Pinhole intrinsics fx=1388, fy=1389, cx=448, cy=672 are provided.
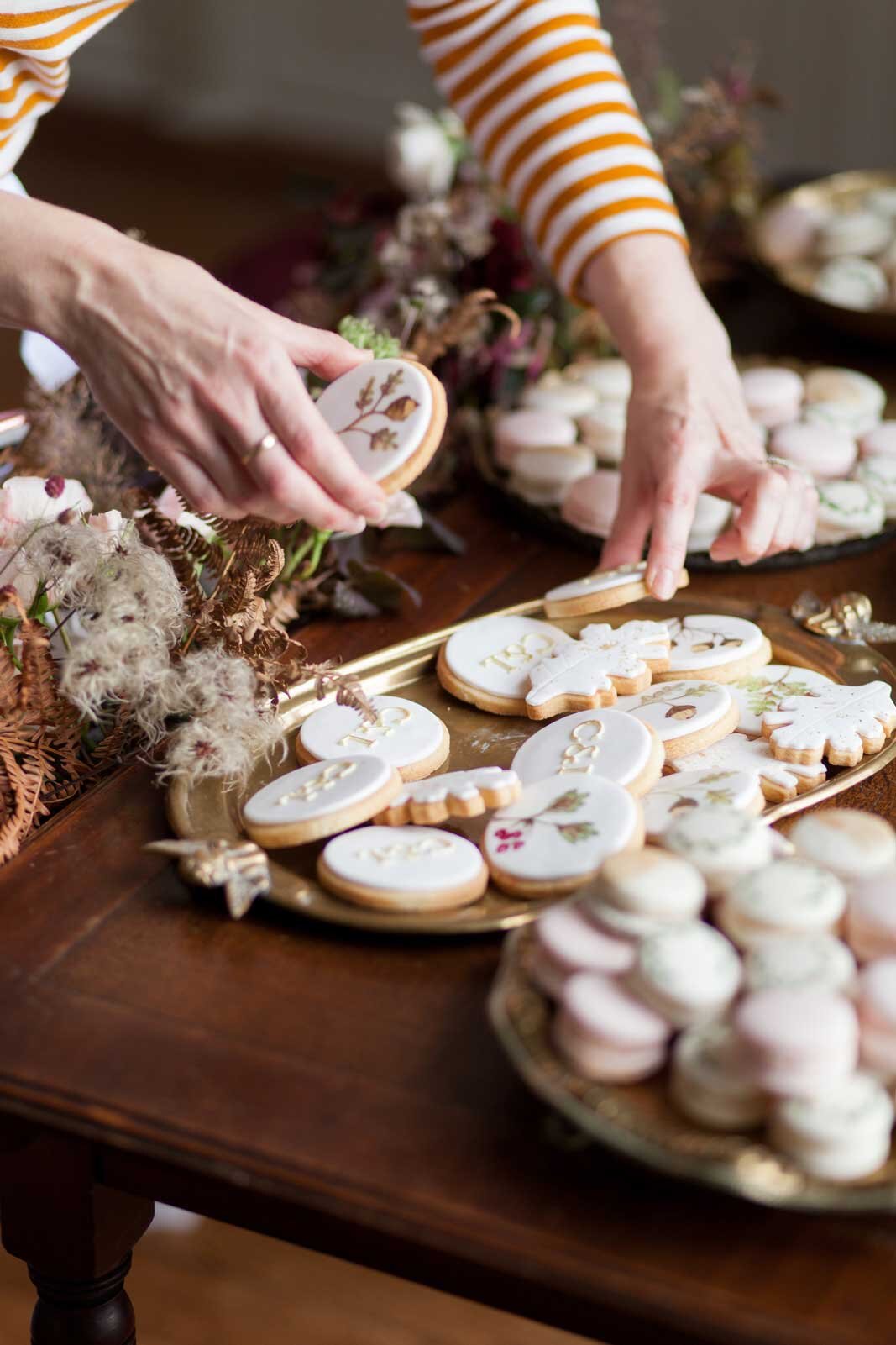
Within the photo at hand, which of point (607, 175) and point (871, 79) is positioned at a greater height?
point (607, 175)

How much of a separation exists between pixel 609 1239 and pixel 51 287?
2.13 ft

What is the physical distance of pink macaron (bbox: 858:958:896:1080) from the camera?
66cm

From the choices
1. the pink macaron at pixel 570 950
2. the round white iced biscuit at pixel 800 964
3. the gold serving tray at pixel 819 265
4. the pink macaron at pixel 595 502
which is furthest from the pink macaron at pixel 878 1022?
the gold serving tray at pixel 819 265

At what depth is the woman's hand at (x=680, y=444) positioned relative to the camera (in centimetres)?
118

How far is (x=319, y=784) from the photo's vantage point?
36.4 inches

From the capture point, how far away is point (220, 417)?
873mm

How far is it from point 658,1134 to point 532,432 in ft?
2.99

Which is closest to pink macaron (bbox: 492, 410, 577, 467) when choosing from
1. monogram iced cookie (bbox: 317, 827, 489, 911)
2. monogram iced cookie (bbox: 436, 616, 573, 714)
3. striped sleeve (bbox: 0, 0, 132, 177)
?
monogram iced cookie (bbox: 436, 616, 573, 714)

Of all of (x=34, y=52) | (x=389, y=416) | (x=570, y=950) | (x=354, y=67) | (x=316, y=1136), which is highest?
(x=34, y=52)

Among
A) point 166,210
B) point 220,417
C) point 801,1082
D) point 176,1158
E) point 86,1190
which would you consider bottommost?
point 166,210

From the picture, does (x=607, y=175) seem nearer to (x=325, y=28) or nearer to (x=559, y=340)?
(x=559, y=340)

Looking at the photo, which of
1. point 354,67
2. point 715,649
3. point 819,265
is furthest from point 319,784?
point 354,67

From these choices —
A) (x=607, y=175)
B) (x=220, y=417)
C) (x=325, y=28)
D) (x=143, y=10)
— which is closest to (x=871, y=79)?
(x=325, y=28)

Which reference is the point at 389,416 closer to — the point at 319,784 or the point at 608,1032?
the point at 319,784
